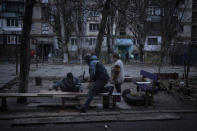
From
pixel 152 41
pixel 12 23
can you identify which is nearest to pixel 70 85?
pixel 12 23

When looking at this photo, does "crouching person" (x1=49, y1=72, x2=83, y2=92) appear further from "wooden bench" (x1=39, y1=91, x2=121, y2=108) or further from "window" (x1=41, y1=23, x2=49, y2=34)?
"window" (x1=41, y1=23, x2=49, y2=34)

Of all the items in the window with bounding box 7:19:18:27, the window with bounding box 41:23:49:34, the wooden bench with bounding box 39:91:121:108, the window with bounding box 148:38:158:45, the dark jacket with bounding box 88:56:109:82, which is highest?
the window with bounding box 7:19:18:27

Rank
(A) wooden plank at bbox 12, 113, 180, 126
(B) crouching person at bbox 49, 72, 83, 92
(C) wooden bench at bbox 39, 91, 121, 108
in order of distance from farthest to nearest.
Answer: (B) crouching person at bbox 49, 72, 83, 92 < (C) wooden bench at bbox 39, 91, 121, 108 < (A) wooden plank at bbox 12, 113, 180, 126

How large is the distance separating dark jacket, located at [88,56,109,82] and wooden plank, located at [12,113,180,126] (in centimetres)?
110

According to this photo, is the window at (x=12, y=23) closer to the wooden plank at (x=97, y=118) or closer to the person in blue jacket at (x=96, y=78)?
the person in blue jacket at (x=96, y=78)

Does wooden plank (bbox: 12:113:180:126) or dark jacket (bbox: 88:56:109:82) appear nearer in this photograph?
wooden plank (bbox: 12:113:180:126)

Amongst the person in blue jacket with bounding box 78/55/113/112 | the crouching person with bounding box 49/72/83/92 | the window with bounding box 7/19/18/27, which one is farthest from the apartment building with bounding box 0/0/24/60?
the person in blue jacket with bounding box 78/55/113/112

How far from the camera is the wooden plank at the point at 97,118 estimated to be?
5145mm

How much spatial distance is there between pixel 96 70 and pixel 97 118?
1368 mm

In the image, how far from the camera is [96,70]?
594 centimetres

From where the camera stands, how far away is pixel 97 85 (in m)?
5.97

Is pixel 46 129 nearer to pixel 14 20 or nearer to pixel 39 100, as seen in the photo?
pixel 39 100

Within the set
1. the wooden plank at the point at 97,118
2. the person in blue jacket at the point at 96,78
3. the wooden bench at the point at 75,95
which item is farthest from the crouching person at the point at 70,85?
the wooden plank at the point at 97,118

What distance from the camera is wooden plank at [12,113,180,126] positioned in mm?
5145
